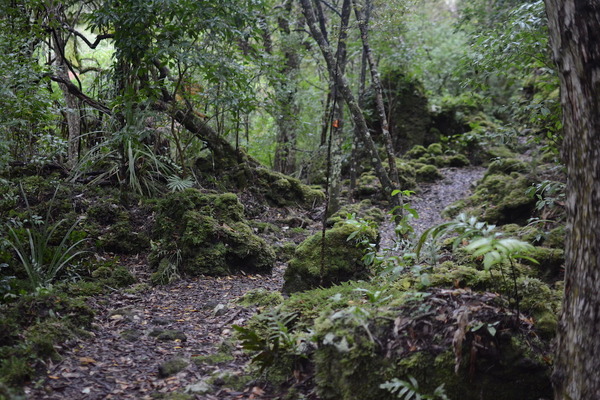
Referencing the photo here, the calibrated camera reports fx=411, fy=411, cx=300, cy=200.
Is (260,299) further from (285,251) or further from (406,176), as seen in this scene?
(406,176)

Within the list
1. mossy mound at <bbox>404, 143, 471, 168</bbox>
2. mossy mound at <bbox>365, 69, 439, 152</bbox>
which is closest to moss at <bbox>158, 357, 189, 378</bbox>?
mossy mound at <bbox>404, 143, 471, 168</bbox>

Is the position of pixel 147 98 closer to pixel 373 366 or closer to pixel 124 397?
pixel 124 397

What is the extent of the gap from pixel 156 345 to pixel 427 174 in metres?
10.1

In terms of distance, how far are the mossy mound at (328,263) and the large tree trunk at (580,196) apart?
2.52 meters

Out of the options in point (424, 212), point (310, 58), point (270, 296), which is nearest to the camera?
point (270, 296)

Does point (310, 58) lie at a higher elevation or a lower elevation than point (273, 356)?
higher

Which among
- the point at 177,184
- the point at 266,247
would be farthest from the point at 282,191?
the point at 266,247

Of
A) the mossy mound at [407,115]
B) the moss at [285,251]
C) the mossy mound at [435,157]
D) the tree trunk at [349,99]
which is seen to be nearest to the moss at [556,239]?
the tree trunk at [349,99]

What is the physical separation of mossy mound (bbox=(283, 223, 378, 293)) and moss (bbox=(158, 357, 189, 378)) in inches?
70.9

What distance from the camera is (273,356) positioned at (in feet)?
8.99

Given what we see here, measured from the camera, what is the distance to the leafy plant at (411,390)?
2205 mm

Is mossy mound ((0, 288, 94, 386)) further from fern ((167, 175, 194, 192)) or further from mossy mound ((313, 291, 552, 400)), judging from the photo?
fern ((167, 175, 194, 192))

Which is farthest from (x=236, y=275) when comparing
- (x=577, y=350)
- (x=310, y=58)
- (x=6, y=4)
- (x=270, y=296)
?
(x=310, y=58)

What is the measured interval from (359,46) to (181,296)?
27.6 ft
